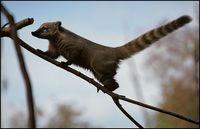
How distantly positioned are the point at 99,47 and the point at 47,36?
412mm

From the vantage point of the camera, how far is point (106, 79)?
135 inches

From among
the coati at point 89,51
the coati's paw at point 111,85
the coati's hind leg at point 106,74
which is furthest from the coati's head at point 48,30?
the coati's paw at point 111,85

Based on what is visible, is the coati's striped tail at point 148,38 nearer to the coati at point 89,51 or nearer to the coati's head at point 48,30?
the coati at point 89,51

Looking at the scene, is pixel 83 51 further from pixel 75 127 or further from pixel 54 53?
pixel 75 127

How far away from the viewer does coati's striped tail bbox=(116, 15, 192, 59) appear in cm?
224

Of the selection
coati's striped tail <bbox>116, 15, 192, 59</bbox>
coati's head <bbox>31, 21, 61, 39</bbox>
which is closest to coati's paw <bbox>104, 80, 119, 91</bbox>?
coati's striped tail <bbox>116, 15, 192, 59</bbox>

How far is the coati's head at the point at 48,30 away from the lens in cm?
317

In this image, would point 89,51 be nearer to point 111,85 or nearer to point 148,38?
point 111,85

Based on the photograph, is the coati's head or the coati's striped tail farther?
the coati's head

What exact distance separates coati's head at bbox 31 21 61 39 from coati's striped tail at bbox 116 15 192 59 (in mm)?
503

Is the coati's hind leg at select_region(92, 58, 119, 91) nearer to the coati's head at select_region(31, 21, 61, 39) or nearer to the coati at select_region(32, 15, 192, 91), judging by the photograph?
the coati at select_region(32, 15, 192, 91)

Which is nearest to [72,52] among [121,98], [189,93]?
[121,98]

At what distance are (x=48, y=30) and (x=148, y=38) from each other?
0.62 m

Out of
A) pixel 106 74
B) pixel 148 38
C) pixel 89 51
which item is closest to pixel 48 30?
pixel 89 51
